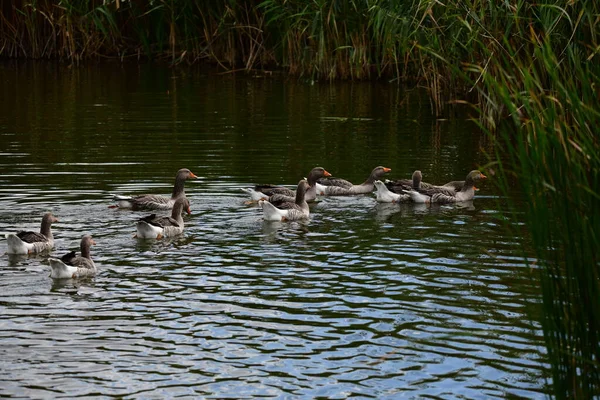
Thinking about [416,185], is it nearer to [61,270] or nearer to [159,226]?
[159,226]

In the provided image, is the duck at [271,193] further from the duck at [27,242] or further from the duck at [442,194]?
the duck at [27,242]

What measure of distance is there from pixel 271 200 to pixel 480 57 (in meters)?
7.09

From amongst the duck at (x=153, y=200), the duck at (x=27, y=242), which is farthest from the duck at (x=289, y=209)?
the duck at (x=27, y=242)

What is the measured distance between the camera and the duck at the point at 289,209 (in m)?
15.4

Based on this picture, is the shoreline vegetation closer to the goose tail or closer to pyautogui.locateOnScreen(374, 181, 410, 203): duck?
pyautogui.locateOnScreen(374, 181, 410, 203): duck

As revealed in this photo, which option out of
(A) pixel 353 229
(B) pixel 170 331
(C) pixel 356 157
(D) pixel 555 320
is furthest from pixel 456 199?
(D) pixel 555 320

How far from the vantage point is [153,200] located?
1609cm

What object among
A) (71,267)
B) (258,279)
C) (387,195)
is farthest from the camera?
(387,195)

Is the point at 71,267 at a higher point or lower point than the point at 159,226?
lower

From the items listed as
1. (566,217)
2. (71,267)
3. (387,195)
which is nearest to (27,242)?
(71,267)

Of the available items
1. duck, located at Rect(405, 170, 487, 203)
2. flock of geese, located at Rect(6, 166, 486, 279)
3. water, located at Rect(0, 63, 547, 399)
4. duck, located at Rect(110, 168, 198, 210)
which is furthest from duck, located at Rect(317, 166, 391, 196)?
duck, located at Rect(110, 168, 198, 210)

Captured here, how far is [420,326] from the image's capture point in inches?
418

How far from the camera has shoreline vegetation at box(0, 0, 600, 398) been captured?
706cm

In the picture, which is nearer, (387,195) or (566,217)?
(566,217)
